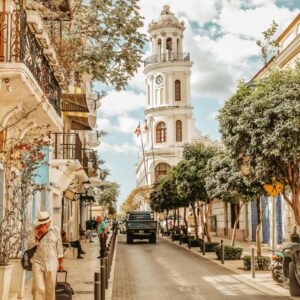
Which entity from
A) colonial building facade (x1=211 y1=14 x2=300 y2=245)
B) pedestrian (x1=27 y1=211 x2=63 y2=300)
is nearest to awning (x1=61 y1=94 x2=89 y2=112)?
colonial building facade (x1=211 y1=14 x2=300 y2=245)

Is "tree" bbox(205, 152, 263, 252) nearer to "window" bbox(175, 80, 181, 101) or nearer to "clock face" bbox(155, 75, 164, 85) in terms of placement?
"window" bbox(175, 80, 181, 101)

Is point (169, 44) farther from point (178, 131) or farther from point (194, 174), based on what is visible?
point (194, 174)

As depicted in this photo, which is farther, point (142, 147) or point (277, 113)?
point (142, 147)

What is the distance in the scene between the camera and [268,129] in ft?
47.5

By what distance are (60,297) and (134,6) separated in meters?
5.08

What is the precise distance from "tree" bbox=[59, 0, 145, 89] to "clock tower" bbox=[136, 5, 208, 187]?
61.9 metres

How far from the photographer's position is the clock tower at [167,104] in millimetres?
73812

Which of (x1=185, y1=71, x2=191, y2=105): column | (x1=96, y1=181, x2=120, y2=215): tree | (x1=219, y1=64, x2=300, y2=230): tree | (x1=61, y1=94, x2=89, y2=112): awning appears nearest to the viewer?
(x1=219, y1=64, x2=300, y2=230): tree

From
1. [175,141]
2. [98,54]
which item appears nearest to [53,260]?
[98,54]

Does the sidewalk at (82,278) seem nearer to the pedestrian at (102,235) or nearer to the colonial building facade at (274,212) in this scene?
the pedestrian at (102,235)

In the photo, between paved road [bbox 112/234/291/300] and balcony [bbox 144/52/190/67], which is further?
balcony [bbox 144/52/190/67]

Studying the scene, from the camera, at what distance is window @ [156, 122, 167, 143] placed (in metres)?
74.6

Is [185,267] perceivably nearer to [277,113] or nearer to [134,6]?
[277,113]

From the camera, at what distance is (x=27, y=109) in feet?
36.9
